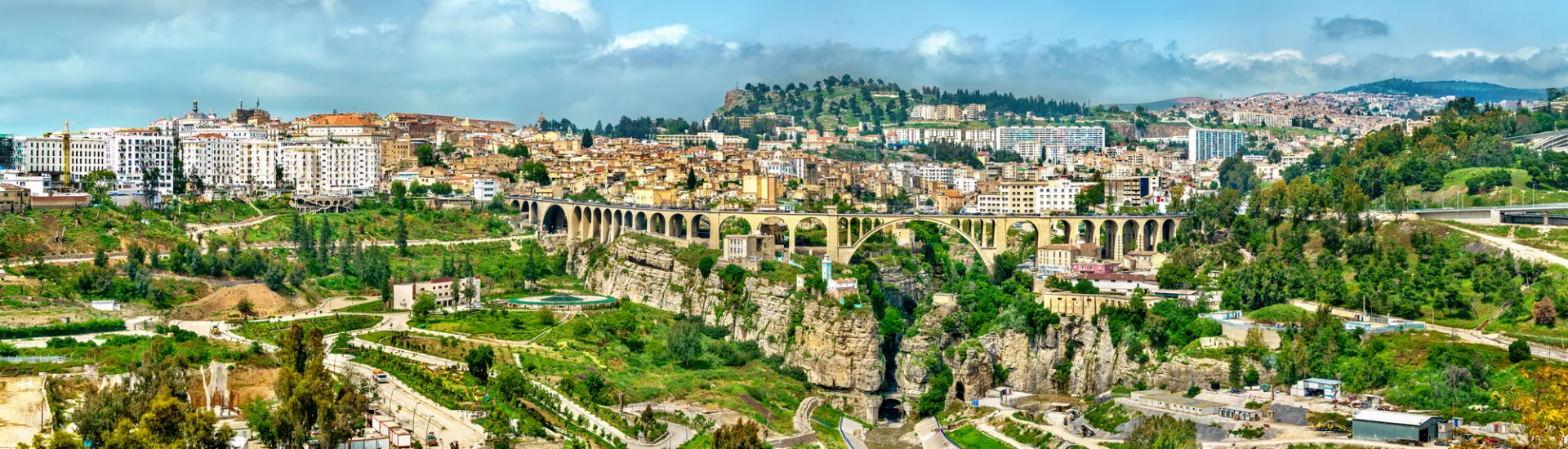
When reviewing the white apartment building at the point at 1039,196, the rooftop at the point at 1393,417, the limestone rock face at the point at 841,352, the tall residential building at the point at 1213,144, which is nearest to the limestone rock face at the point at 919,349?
the limestone rock face at the point at 841,352

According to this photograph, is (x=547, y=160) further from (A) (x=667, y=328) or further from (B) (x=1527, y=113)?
(B) (x=1527, y=113)

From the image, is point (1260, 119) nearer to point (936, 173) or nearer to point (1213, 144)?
point (1213, 144)

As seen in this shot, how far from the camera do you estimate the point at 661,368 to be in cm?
3875

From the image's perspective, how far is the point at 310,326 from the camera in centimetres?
3912

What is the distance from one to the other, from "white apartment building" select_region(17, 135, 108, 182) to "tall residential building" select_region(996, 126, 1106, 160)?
64893mm

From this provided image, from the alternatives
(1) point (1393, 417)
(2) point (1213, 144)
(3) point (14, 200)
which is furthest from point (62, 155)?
(2) point (1213, 144)

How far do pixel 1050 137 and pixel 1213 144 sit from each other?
11981 mm

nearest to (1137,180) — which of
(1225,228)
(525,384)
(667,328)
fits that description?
(1225,228)

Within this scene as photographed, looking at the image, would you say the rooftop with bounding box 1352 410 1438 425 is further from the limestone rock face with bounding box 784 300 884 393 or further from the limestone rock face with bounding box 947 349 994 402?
the limestone rock face with bounding box 784 300 884 393

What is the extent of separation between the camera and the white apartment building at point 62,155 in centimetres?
6016

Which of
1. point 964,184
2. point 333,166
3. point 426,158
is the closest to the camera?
point 333,166

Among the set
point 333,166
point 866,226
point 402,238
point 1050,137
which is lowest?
point 402,238

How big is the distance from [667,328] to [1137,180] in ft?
115

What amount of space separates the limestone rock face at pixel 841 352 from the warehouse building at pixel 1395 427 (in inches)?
553
